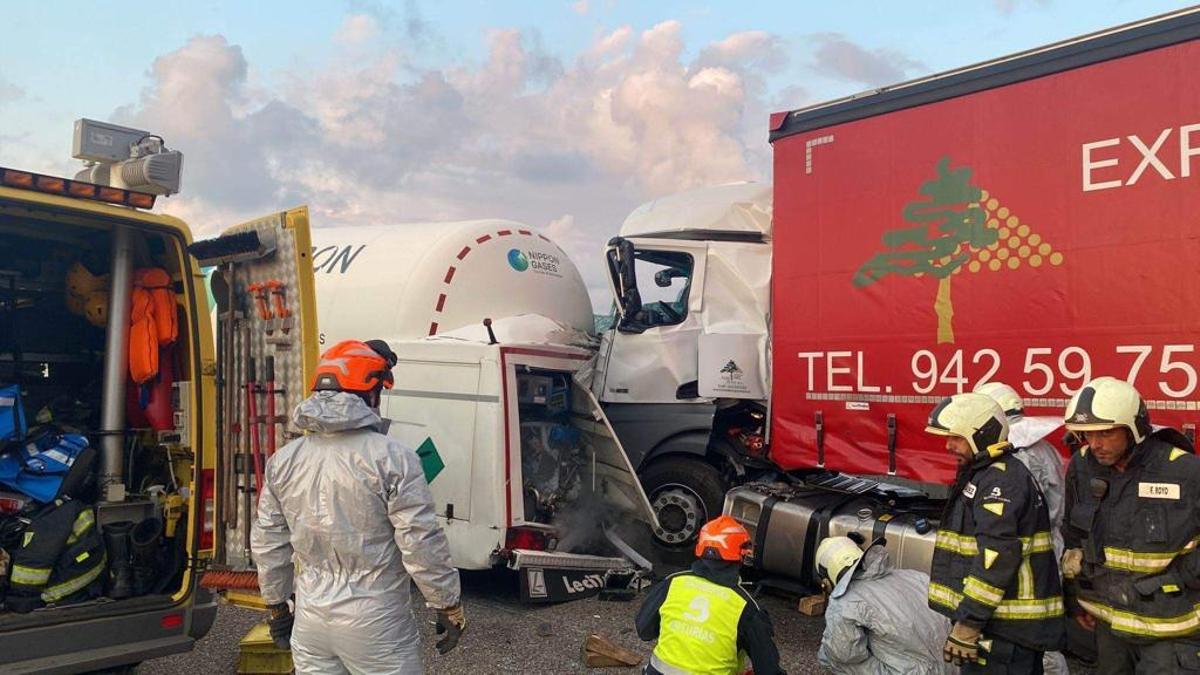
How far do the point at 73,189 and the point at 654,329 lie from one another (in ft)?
14.0

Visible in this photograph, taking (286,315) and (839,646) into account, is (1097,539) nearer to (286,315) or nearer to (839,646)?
(839,646)

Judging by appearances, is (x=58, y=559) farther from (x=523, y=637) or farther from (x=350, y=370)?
(x=523, y=637)

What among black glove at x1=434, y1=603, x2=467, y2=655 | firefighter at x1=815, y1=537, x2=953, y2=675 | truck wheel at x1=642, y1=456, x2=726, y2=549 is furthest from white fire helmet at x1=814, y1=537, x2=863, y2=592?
truck wheel at x1=642, y1=456, x2=726, y2=549

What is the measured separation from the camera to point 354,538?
9.87 ft

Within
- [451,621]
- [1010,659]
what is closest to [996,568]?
[1010,659]

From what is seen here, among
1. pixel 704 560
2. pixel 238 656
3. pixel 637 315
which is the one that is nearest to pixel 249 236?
pixel 238 656

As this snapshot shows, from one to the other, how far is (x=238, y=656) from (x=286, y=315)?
2.08m

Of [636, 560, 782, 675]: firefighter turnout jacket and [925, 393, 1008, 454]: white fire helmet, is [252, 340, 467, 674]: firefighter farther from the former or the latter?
[925, 393, 1008, 454]: white fire helmet

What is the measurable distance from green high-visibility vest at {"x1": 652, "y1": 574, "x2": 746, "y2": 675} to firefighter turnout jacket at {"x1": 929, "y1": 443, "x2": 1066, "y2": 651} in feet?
2.82

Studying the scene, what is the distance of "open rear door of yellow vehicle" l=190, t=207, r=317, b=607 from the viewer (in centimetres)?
430

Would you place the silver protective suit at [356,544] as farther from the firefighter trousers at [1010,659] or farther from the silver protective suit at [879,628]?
the firefighter trousers at [1010,659]

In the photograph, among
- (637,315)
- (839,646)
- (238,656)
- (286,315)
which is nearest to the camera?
(839,646)

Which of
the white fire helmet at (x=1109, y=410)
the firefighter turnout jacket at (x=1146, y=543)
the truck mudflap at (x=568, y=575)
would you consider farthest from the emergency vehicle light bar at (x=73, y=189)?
the firefighter turnout jacket at (x=1146, y=543)

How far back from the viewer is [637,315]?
23.2ft
